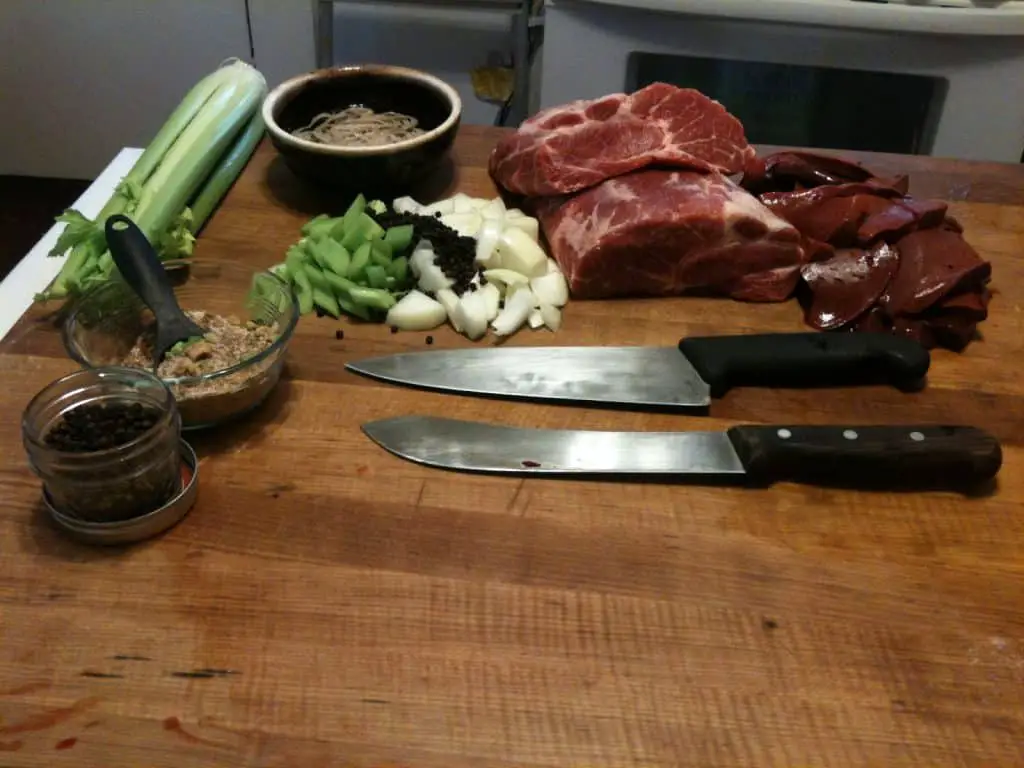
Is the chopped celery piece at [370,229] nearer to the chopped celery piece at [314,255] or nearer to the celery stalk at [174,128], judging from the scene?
the chopped celery piece at [314,255]

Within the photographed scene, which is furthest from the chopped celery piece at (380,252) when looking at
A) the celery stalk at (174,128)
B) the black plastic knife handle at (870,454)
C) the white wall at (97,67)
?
the white wall at (97,67)

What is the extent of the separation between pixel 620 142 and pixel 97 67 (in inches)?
76.9

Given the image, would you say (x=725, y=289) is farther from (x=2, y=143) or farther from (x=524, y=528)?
(x=2, y=143)

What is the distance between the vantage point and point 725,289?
1.45m

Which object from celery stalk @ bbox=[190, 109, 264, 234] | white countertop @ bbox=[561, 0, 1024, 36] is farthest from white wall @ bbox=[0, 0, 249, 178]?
white countertop @ bbox=[561, 0, 1024, 36]

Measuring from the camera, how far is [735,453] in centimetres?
112

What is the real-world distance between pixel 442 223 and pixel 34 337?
0.63 m

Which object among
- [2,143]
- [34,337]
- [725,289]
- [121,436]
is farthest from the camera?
[2,143]

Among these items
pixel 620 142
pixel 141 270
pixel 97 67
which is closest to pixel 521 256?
pixel 620 142

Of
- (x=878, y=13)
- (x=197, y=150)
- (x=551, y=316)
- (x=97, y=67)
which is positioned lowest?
(x=97, y=67)

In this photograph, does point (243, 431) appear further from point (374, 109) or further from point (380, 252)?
point (374, 109)

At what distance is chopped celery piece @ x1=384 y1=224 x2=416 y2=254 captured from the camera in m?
1.41

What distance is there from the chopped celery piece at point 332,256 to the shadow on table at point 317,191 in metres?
0.22

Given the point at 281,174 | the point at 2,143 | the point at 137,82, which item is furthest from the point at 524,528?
the point at 2,143
